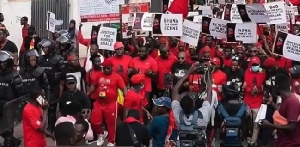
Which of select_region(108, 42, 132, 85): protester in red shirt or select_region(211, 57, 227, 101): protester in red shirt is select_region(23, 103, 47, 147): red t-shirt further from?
select_region(108, 42, 132, 85): protester in red shirt

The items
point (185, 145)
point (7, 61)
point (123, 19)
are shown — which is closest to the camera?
point (185, 145)

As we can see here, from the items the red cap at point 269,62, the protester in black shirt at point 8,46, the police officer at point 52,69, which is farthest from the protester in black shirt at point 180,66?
the protester in black shirt at point 8,46

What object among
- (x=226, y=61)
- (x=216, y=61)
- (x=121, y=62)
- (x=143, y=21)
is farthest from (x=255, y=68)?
(x=143, y=21)

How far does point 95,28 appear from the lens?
16109mm

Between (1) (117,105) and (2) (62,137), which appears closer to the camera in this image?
(2) (62,137)

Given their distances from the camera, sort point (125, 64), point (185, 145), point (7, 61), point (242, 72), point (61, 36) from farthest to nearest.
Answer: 1. point (61, 36)
2. point (125, 64)
3. point (242, 72)
4. point (7, 61)
5. point (185, 145)

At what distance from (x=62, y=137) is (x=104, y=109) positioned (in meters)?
6.56

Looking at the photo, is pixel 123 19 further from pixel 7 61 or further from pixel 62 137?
pixel 62 137

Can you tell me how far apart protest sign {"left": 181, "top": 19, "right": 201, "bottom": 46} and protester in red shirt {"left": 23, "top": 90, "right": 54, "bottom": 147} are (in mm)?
5349

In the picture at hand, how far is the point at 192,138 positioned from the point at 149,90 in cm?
549

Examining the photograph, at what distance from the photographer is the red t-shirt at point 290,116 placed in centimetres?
862

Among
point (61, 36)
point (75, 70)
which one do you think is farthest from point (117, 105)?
point (61, 36)

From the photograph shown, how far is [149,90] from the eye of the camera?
14.8 meters

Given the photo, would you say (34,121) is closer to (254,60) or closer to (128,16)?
(254,60)
